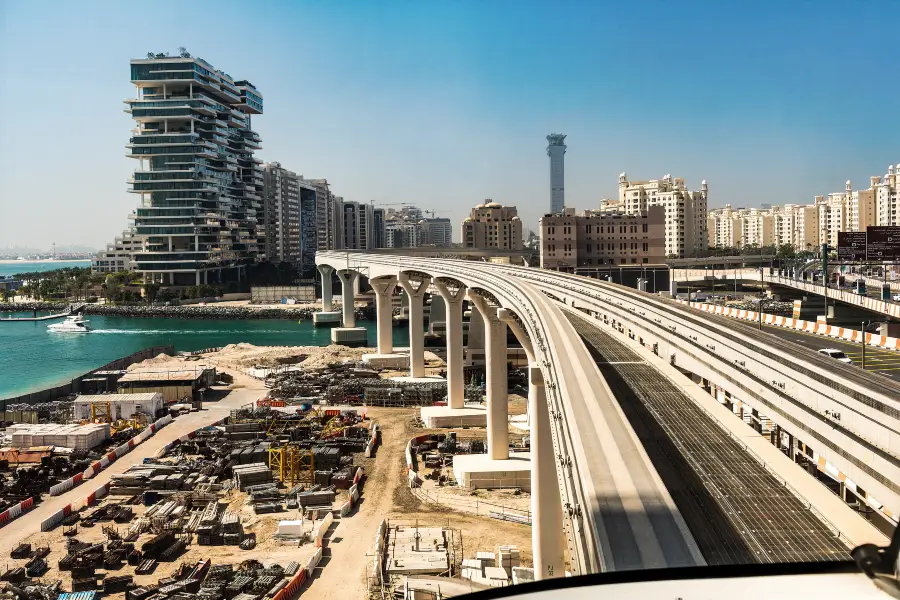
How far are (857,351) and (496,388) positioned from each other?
816 cm

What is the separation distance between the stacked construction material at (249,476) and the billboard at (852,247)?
20599 mm

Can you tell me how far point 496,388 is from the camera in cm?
1781

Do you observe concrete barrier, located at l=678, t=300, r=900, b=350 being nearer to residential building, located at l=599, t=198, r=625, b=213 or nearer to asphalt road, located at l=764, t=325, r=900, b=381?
asphalt road, located at l=764, t=325, r=900, b=381

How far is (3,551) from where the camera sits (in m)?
12.4

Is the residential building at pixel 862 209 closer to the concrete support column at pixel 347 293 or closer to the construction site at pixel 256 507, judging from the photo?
the concrete support column at pixel 347 293

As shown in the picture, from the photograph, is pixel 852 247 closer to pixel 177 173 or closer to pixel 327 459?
pixel 327 459

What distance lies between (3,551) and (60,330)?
40.4 m

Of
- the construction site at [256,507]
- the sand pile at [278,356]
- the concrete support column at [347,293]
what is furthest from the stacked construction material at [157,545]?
the concrete support column at [347,293]

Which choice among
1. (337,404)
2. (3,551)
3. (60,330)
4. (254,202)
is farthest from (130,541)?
(254,202)

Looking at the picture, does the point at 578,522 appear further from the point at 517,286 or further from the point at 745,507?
the point at 517,286

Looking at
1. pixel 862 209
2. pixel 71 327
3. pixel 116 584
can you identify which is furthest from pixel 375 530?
pixel 862 209

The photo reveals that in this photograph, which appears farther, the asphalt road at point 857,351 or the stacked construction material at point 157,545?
the asphalt road at point 857,351

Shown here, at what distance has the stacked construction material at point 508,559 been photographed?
11.2 meters

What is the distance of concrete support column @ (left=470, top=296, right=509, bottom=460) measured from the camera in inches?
670
